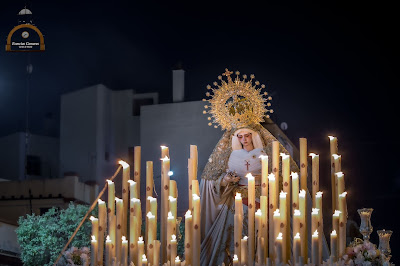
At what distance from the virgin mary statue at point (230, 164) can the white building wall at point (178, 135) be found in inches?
86.8

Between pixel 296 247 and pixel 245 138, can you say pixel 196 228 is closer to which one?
pixel 296 247

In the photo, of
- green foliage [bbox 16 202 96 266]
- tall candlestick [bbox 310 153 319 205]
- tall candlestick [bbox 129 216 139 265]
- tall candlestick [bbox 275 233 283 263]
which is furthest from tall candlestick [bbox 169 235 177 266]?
green foliage [bbox 16 202 96 266]

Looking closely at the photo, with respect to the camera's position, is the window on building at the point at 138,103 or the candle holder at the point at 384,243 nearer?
the candle holder at the point at 384,243

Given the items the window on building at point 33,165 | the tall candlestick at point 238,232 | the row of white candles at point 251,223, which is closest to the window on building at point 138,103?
the window on building at point 33,165

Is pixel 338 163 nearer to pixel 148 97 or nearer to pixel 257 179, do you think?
pixel 257 179

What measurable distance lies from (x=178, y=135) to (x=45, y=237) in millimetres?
2074

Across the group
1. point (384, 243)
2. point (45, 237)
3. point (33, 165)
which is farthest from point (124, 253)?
point (33, 165)

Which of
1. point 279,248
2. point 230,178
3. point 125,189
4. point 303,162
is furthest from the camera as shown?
point 230,178

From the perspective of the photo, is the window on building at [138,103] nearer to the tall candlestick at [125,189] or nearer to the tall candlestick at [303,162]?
the tall candlestick at [125,189]

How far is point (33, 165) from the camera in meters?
10.7

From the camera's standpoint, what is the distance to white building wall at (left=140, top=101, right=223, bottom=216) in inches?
372

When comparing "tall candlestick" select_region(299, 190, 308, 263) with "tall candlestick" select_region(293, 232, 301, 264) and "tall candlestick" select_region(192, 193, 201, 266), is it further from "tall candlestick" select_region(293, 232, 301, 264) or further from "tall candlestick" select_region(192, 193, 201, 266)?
"tall candlestick" select_region(192, 193, 201, 266)

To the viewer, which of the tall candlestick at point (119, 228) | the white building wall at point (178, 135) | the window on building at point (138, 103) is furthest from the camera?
the window on building at point (138, 103)

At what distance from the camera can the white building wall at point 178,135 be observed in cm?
944
